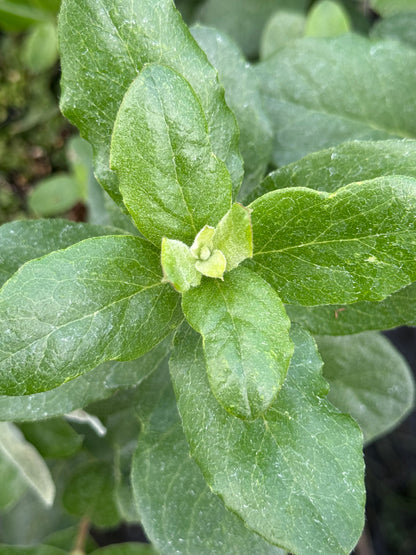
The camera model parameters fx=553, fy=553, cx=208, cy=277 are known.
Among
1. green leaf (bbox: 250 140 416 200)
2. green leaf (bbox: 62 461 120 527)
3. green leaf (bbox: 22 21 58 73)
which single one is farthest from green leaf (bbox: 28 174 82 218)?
green leaf (bbox: 250 140 416 200)

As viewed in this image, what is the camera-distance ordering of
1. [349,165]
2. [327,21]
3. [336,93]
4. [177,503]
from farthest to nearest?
[327,21]
[336,93]
[177,503]
[349,165]

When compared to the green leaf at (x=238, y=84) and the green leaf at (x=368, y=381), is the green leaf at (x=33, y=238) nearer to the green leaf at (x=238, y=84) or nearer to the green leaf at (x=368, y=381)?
the green leaf at (x=238, y=84)

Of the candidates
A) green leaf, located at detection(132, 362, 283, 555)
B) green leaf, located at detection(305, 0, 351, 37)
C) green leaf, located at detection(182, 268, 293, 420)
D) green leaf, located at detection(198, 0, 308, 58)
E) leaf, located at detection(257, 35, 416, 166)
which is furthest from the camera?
green leaf, located at detection(198, 0, 308, 58)

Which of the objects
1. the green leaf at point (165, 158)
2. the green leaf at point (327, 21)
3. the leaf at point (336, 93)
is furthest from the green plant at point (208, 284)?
the green leaf at point (327, 21)

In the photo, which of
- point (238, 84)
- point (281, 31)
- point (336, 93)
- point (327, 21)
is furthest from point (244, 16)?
point (238, 84)

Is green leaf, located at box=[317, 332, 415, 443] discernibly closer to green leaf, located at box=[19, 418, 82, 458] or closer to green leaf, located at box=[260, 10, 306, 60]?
green leaf, located at box=[19, 418, 82, 458]

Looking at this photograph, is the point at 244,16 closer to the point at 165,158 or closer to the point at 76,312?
the point at 165,158
